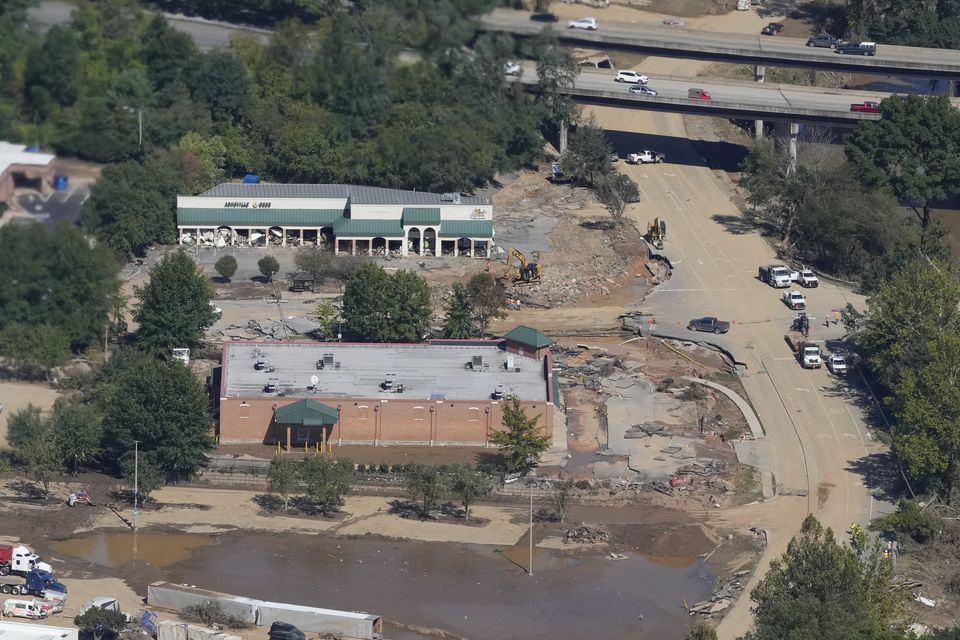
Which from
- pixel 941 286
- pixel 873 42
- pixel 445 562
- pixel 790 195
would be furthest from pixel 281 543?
pixel 873 42

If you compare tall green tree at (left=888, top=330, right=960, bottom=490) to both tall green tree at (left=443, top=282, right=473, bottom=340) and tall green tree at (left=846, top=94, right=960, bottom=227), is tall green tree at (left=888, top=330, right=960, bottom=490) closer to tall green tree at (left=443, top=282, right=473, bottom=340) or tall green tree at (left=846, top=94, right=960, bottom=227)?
tall green tree at (left=443, top=282, right=473, bottom=340)

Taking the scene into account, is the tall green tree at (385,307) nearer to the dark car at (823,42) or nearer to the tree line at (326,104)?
the tree line at (326,104)

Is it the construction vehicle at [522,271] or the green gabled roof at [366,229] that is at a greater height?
the green gabled roof at [366,229]

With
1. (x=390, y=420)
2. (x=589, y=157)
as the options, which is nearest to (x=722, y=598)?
(x=390, y=420)

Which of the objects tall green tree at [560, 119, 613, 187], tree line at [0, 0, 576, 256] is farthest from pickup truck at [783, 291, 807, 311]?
tree line at [0, 0, 576, 256]

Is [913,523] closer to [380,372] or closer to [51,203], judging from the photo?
[380,372]

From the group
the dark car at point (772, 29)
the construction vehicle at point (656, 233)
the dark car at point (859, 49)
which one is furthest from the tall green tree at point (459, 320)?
the dark car at point (772, 29)
